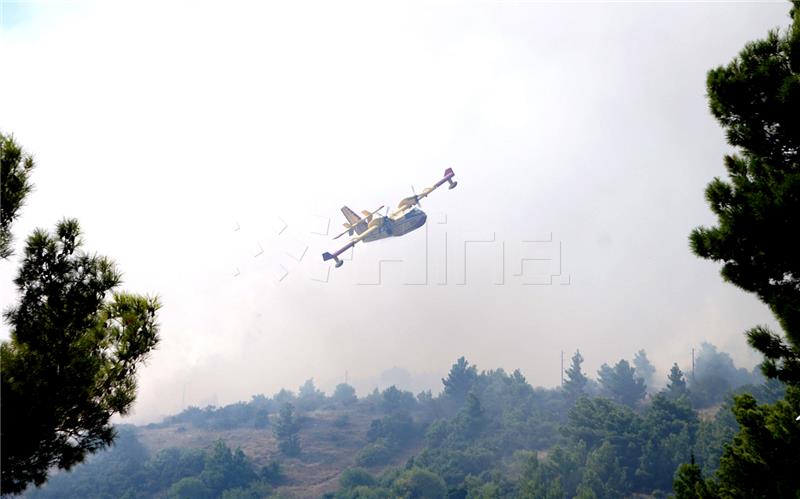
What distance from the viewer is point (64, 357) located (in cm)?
1348

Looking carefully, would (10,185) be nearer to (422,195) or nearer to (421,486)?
(422,195)

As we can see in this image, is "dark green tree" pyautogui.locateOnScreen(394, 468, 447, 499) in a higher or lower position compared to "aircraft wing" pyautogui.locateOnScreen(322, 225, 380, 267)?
lower

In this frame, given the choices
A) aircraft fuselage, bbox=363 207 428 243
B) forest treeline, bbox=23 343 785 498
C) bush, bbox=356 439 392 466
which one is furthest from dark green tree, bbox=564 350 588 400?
aircraft fuselage, bbox=363 207 428 243

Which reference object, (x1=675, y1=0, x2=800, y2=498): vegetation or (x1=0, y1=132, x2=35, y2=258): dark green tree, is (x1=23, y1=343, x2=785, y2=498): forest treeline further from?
(x1=0, y1=132, x2=35, y2=258): dark green tree

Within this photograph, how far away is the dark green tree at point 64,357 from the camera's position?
12.8 meters

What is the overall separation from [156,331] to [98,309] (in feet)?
4.21

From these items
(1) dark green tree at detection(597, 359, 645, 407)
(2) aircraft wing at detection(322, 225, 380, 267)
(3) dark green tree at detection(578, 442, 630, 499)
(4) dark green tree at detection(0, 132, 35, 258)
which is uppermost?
(2) aircraft wing at detection(322, 225, 380, 267)

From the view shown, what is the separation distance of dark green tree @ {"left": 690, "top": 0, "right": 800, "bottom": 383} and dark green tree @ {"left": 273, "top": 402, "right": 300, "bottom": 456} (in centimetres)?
17009

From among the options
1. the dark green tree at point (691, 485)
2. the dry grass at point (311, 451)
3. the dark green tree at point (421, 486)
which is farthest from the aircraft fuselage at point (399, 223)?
the dry grass at point (311, 451)

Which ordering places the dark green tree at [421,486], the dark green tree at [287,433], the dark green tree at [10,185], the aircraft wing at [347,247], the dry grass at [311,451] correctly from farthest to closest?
the dark green tree at [287,433], the dry grass at [311,451], the dark green tree at [421,486], the aircraft wing at [347,247], the dark green tree at [10,185]

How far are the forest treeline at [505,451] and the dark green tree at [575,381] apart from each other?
0.93 feet

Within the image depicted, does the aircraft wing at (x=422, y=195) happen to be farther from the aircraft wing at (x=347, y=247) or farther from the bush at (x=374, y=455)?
the bush at (x=374, y=455)

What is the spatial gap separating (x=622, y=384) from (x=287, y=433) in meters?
93.4

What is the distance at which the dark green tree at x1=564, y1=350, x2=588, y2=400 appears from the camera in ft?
602
